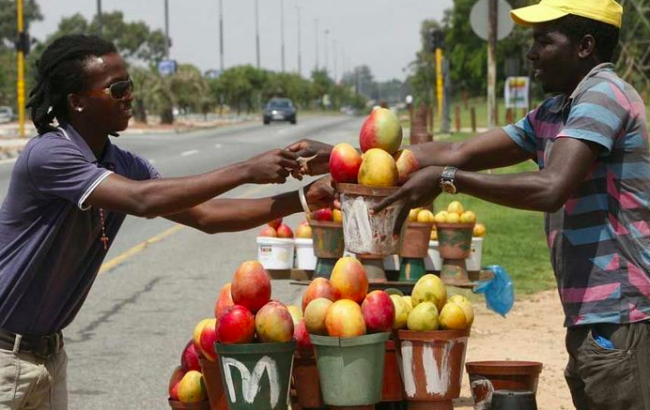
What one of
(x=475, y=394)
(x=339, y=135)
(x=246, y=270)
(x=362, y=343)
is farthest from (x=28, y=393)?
(x=339, y=135)

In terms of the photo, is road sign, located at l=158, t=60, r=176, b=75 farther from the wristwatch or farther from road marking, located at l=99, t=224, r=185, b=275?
the wristwatch

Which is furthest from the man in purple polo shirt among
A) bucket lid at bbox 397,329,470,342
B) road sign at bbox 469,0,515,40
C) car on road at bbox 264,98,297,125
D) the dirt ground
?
car on road at bbox 264,98,297,125

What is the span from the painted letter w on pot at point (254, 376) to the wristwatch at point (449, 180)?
0.81 meters

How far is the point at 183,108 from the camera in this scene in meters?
70.0

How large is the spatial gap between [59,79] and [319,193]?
1.11 m

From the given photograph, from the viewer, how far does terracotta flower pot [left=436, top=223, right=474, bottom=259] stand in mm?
8266

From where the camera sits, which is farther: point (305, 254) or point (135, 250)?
point (135, 250)

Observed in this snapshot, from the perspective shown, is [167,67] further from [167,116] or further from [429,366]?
[429,366]

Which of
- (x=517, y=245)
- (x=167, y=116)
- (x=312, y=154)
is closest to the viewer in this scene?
(x=312, y=154)

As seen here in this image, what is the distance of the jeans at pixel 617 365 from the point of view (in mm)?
3775

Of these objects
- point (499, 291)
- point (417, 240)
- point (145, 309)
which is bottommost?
point (145, 309)

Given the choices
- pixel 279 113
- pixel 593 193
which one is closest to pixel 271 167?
pixel 593 193

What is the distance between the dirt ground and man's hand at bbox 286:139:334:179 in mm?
2689

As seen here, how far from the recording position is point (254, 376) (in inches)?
157
